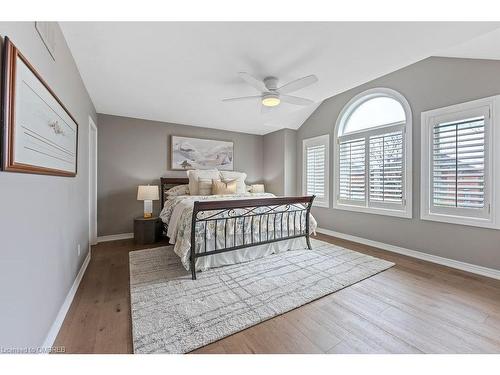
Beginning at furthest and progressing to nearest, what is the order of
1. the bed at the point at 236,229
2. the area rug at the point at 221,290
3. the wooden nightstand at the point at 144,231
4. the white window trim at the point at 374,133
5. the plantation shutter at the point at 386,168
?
the wooden nightstand at the point at 144,231 → the plantation shutter at the point at 386,168 → the white window trim at the point at 374,133 → the bed at the point at 236,229 → the area rug at the point at 221,290

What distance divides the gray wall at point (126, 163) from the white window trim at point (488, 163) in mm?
4341

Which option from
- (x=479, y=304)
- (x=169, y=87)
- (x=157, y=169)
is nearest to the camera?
(x=479, y=304)

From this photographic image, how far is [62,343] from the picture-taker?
1447 mm

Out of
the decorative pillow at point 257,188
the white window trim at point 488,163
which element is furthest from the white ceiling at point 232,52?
the decorative pillow at point 257,188

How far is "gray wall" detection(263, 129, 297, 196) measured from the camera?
5316 millimetres

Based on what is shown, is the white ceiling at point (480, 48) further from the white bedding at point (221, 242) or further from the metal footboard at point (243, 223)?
the white bedding at point (221, 242)

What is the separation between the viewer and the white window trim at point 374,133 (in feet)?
10.7

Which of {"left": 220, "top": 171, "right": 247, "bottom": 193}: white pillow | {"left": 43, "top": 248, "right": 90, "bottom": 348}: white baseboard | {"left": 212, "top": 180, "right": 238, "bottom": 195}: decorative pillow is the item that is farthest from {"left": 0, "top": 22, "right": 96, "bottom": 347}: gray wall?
{"left": 220, "top": 171, "right": 247, "bottom": 193}: white pillow

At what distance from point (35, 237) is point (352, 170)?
4.32 m

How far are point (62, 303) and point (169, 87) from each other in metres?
2.71

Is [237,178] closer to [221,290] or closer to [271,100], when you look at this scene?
[271,100]

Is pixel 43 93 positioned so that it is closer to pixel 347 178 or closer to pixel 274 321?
pixel 274 321
